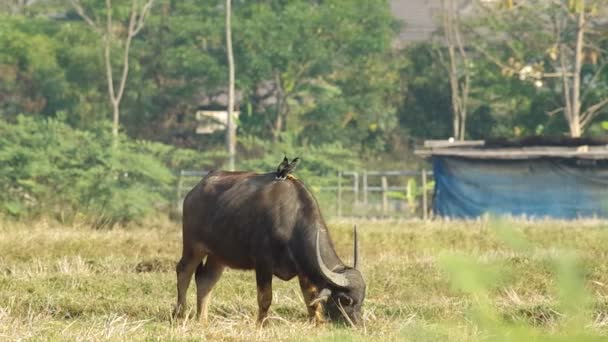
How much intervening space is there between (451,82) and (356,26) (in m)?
3.16

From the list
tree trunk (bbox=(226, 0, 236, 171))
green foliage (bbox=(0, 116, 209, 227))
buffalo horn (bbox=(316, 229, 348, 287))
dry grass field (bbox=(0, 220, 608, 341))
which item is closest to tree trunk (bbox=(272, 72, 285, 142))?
tree trunk (bbox=(226, 0, 236, 171))

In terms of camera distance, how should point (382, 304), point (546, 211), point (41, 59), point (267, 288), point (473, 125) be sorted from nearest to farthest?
point (267, 288) → point (382, 304) → point (546, 211) → point (41, 59) → point (473, 125)

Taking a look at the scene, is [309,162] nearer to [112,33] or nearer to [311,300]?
[112,33]

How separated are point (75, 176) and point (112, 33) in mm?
18599

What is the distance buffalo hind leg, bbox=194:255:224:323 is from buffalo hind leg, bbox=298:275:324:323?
29.7 inches

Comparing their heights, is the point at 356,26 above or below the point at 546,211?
above

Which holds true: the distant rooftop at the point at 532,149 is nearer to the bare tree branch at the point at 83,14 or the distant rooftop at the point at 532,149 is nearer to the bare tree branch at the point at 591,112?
the bare tree branch at the point at 591,112

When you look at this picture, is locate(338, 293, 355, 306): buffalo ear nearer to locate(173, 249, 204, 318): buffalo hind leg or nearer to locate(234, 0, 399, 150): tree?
locate(173, 249, 204, 318): buffalo hind leg

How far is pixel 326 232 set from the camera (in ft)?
34.2

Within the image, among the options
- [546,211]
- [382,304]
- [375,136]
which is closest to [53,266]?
[382,304]

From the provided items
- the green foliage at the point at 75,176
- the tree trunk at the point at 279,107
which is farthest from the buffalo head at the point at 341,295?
the tree trunk at the point at 279,107

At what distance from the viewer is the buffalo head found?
970cm

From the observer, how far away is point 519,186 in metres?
29.2

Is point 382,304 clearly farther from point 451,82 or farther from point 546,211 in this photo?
point 451,82
